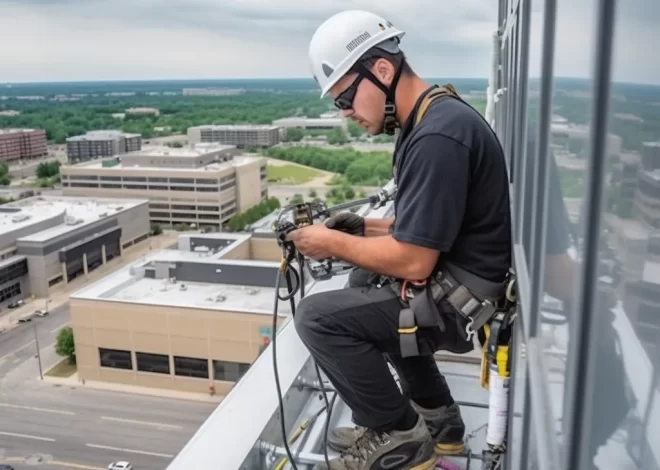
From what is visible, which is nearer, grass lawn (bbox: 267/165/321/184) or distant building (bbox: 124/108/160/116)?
grass lawn (bbox: 267/165/321/184)

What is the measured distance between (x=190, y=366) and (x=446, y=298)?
9282mm

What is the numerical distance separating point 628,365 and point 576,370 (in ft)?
0.36

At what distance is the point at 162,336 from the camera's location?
378 inches

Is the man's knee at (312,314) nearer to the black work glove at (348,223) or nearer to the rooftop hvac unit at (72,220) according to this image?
the black work glove at (348,223)

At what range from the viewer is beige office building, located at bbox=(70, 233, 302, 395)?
29.3 feet

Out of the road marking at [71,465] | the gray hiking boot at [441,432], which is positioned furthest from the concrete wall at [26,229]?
the gray hiking boot at [441,432]

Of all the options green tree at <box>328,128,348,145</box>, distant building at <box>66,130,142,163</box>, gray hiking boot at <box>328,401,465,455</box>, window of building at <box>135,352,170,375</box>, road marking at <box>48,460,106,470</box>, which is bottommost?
road marking at <box>48,460,106,470</box>

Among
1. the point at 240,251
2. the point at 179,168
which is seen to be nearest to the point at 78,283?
the point at 240,251

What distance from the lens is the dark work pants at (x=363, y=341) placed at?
1142mm

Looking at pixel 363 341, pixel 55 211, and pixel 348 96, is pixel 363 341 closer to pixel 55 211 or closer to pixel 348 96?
pixel 348 96

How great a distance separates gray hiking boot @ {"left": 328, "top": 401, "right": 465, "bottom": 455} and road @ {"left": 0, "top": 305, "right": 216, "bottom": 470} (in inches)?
303

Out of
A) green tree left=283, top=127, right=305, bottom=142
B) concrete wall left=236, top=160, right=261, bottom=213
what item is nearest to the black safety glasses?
concrete wall left=236, top=160, right=261, bottom=213

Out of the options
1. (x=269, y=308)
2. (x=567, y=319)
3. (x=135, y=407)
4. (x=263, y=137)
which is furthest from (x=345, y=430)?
(x=263, y=137)

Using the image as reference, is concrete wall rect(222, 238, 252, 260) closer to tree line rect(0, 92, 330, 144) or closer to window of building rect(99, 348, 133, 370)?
window of building rect(99, 348, 133, 370)
